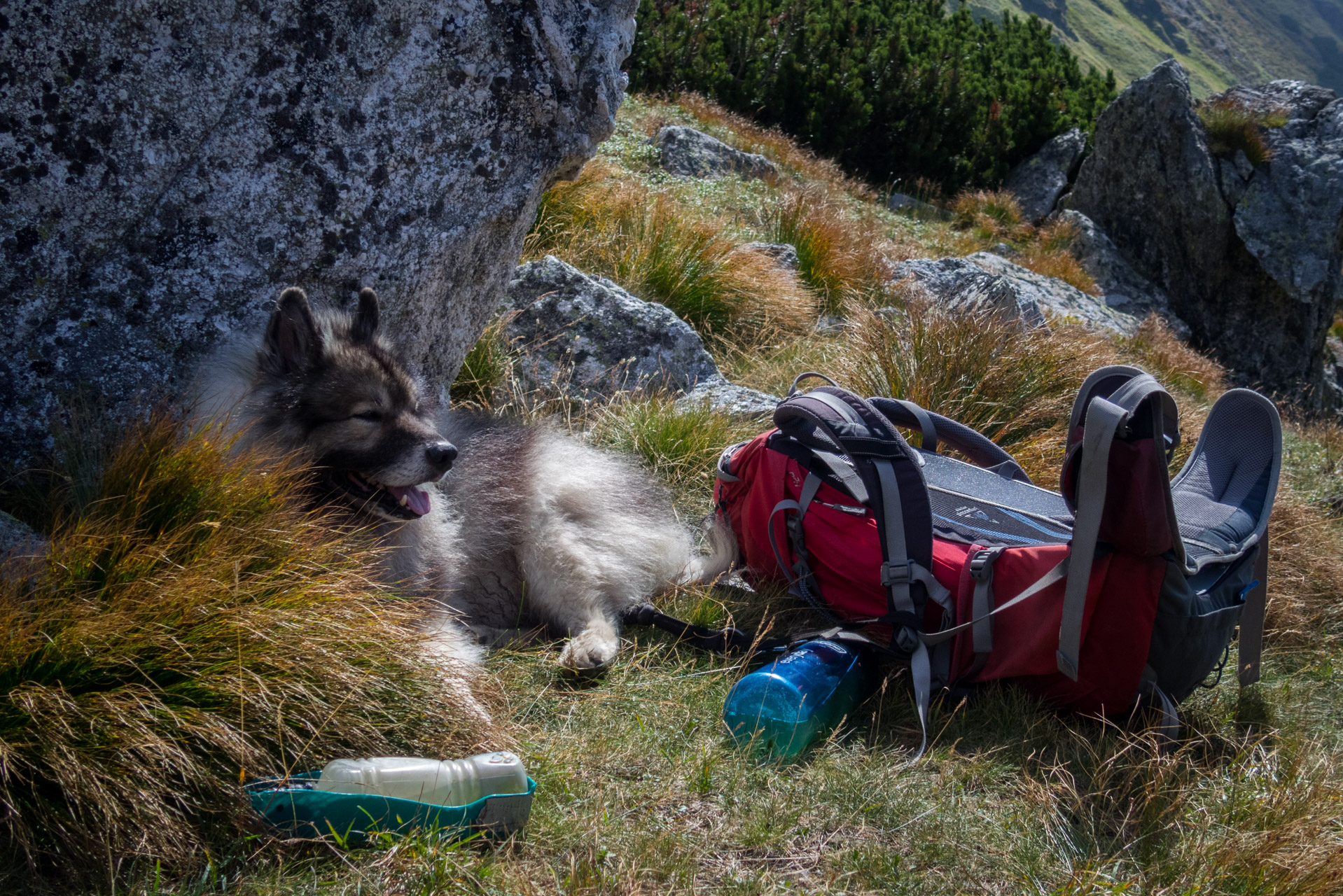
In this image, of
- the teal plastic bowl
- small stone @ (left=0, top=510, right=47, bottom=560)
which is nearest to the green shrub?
small stone @ (left=0, top=510, right=47, bottom=560)

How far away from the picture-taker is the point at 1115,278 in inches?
491

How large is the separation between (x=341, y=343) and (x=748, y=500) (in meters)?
1.84

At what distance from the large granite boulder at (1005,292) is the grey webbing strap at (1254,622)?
3.04 metres

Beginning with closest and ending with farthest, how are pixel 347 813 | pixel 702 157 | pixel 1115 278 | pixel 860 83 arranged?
pixel 347 813 → pixel 702 157 → pixel 1115 278 → pixel 860 83

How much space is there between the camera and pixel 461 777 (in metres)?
2.18

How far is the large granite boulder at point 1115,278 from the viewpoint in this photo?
11906mm

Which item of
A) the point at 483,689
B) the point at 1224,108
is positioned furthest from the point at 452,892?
the point at 1224,108

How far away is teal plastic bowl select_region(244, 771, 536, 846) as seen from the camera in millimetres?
2012

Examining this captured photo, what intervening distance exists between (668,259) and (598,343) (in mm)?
1461

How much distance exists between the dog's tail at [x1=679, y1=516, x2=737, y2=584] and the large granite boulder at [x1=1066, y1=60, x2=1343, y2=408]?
10662 mm

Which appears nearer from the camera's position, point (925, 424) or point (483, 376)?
point (925, 424)

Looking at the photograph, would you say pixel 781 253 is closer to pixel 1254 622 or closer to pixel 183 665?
pixel 1254 622

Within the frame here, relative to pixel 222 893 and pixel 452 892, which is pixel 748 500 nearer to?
pixel 452 892

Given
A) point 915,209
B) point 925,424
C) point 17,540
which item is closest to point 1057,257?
point 915,209
